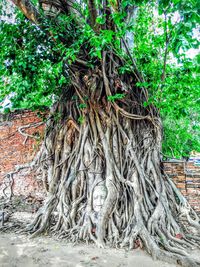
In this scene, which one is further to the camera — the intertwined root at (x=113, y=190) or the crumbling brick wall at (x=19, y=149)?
the crumbling brick wall at (x=19, y=149)

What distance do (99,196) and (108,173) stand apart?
323mm

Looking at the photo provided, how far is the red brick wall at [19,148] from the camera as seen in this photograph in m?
4.15

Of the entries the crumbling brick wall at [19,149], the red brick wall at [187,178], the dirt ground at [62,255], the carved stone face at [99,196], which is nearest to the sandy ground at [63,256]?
the dirt ground at [62,255]

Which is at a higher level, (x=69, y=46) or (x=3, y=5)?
(x=3, y=5)

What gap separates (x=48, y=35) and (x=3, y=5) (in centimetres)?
163

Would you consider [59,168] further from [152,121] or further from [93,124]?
[152,121]

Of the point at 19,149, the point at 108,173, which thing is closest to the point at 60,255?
the point at 108,173

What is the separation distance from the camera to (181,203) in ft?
9.50

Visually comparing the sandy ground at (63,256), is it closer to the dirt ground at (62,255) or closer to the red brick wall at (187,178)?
the dirt ground at (62,255)

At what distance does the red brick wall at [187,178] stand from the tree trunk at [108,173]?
0.17 m

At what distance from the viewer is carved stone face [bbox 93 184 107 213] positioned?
2.77m

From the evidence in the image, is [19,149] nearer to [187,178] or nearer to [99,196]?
[99,196]

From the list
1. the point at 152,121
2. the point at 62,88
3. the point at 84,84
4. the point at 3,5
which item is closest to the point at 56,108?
the point at 62,88

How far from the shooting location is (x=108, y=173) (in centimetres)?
288
